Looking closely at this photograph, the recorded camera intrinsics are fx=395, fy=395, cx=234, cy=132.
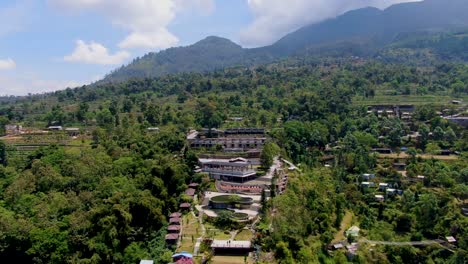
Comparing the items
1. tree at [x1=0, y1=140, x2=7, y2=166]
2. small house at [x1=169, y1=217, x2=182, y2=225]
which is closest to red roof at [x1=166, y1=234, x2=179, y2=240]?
small house at [x1=169, y1=217, x2=182, y2=225]

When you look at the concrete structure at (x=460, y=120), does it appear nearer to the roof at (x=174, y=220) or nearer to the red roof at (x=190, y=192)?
the red roof at (x=190, y=192)

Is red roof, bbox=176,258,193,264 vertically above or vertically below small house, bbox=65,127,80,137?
below

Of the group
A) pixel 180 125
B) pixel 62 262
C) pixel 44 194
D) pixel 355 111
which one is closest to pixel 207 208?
pixel 62 262

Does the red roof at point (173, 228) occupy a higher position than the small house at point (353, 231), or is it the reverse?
the red roof at point (173, 228)

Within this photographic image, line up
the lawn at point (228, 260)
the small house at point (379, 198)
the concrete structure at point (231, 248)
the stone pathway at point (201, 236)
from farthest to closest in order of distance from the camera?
the small house at point (379, 198)
the stone pathway at point (201, 236)
the concrete structure at point (231, 248)
the lawn at point (228, 260)

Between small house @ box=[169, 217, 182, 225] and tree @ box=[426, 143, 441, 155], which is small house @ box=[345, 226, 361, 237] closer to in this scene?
small house @ box=[169, 217, 182, 225]

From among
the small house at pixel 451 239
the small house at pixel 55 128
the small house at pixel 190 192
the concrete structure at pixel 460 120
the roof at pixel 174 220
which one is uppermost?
the small house at pixel 55 128

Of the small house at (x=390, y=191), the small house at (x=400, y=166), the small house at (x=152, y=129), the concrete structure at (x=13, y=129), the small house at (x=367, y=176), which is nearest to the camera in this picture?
the small house at (x=390, y=191)

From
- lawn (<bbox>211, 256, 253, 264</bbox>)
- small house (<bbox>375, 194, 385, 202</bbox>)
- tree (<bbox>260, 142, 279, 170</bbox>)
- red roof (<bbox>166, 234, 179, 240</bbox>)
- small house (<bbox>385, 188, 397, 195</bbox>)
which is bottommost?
small house (<bbox>375, 194, 385, 202</bbox>)

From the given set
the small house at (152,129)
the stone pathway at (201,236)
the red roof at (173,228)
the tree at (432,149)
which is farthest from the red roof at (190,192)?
the tree at (432,149)

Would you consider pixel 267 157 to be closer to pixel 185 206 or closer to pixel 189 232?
pixel 185 206
